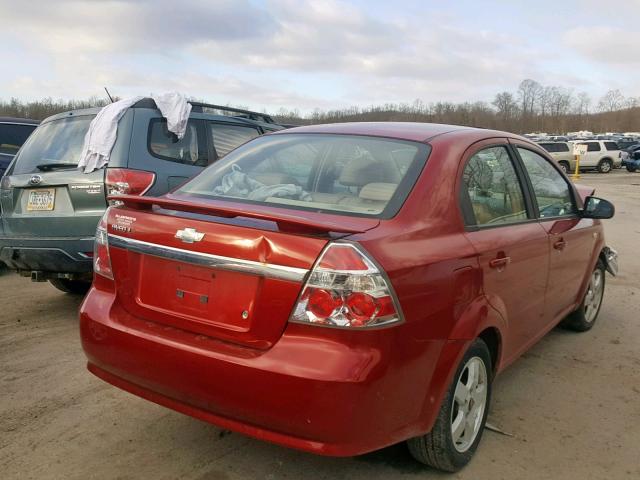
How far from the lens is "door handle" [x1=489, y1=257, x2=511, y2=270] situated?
2861 millimetres

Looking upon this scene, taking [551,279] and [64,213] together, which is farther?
[64,213]

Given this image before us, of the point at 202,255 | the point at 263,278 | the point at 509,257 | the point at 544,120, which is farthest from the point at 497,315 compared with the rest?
the point at 544,120

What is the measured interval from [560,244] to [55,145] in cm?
421

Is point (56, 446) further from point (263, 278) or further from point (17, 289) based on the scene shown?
point (17, 289)

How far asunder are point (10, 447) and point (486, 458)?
235cm

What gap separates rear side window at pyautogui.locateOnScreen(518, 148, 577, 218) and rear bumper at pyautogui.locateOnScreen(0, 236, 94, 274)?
327cm

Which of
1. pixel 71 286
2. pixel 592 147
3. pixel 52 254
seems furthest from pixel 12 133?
pixel 592 147

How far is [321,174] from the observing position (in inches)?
120

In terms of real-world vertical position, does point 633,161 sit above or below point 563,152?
below

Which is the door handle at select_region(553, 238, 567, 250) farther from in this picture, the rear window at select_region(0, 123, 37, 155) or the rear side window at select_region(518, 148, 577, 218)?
the rear window at select_region(0, 123, 37, 155)

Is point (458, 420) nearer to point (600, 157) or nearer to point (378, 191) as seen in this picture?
point (378, 191)

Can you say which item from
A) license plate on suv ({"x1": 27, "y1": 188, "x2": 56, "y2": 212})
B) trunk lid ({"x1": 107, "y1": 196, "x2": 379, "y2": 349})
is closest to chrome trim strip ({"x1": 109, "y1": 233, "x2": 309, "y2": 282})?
trunk lid ({"x1": 107, "y1": 196, "x2": 379, "y2": 349})

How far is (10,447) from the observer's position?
2930 mm

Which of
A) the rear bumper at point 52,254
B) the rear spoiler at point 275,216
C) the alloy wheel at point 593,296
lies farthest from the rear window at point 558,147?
the rear spoiler at point 275,216
